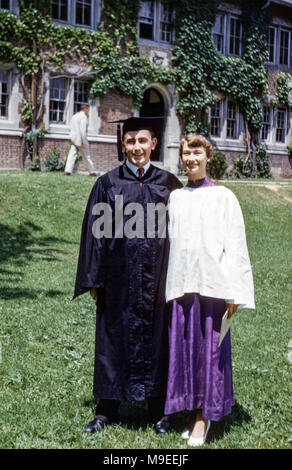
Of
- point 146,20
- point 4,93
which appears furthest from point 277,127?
point 4,93

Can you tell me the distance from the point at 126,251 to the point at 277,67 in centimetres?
2126

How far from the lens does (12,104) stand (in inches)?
643

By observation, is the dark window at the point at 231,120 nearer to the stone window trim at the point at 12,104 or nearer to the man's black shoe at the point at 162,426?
the stone window trim at the point at 12,104

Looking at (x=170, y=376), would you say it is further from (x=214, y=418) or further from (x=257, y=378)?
(x=257, y=378)

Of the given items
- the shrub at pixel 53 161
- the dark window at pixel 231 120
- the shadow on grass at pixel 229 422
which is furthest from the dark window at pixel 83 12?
the shadow on grass at pixel 229 422

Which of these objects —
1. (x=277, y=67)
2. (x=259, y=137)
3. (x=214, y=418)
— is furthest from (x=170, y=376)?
(x=277, y=67)

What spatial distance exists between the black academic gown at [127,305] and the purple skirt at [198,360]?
Answer: 0.46ft

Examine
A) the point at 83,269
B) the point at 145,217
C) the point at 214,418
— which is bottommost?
the point at 214,418

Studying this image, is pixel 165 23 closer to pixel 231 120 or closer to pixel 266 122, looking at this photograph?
pixel 231 120

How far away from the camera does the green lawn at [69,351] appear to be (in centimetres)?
360

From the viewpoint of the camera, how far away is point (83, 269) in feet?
11.7

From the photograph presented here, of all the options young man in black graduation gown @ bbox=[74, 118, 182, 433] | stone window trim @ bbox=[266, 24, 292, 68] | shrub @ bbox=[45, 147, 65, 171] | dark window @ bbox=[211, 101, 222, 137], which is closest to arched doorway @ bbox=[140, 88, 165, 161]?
dark window @ bbox=[211, 101, 222, 137]

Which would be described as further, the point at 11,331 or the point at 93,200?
the point at 11,331
